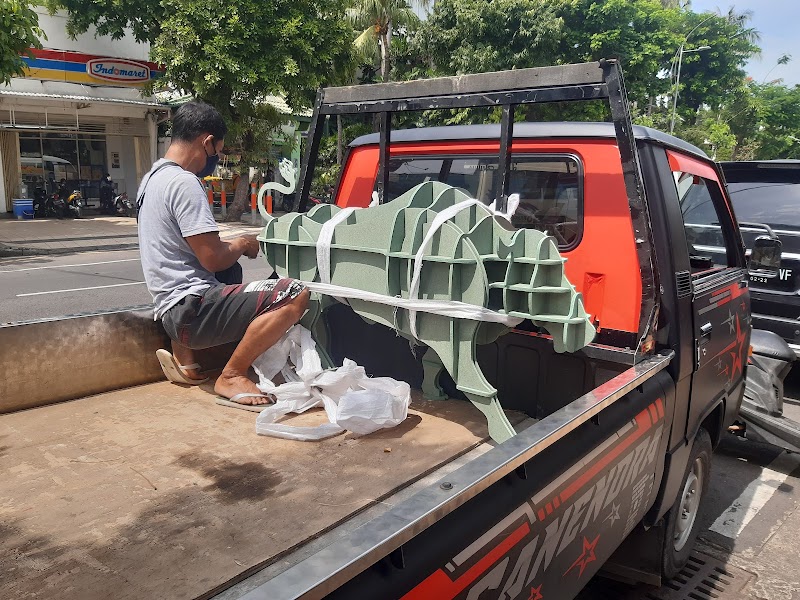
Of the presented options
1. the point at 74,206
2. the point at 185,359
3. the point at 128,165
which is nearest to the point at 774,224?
the point at 185,359

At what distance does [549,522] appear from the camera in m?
1.70

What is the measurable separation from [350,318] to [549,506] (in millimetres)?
1743

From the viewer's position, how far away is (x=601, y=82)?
243 cm

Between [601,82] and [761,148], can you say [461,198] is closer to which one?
[601,82]

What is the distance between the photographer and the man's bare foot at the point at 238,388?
2785 mm

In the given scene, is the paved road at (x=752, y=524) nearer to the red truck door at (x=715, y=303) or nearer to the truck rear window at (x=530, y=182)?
the red truck door at (x=715, y=303)

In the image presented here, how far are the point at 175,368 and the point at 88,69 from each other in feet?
59.1

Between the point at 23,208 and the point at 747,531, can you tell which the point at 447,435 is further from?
the point at 23,208

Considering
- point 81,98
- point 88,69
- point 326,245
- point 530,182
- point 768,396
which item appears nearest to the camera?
Answer: point 326,245

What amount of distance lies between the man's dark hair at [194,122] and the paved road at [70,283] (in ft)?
16.2

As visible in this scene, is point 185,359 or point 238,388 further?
point 185,359

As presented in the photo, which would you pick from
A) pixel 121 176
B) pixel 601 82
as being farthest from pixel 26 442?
pixel 121 176

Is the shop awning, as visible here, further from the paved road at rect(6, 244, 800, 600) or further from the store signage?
the paved road at rect(6, 244, 800, 600)

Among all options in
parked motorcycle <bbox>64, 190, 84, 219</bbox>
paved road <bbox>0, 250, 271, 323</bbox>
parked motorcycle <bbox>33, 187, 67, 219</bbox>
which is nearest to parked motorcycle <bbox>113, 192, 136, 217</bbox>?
parked motorcycle <bbox>64, 190, 84, 219</bbox>
